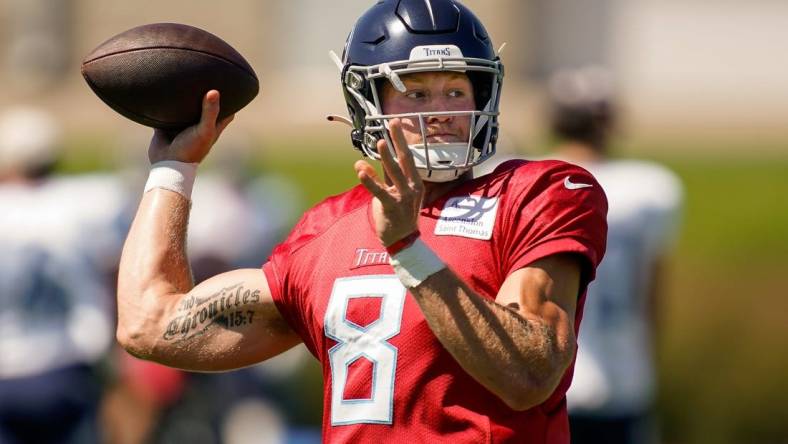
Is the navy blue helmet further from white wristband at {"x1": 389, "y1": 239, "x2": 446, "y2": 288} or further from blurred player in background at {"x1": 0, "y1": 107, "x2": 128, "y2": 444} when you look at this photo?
blurred player in background at {"x1": 0, "y1": 107, "x2": 128, "y2": 444}

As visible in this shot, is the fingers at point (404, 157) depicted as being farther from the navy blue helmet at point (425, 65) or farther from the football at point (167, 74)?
the football at point (167, 74)

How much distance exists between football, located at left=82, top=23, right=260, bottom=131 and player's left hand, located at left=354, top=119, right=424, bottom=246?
75 centimetres

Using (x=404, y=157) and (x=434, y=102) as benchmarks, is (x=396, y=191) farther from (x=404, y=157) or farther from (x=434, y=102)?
(x=434, y=102)

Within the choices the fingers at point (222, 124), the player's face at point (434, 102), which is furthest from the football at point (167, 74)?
the player's face at point (434, 102)

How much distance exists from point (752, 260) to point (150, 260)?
18.7 ft

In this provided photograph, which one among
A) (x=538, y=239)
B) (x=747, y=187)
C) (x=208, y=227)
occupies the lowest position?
(x=747, y=187)

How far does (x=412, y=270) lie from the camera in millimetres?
2973

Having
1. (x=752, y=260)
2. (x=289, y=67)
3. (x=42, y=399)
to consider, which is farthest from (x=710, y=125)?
(x=42, y=399)

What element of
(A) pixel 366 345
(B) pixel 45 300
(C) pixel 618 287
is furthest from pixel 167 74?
(B) pixel 45 300

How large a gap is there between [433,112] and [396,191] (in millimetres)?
416

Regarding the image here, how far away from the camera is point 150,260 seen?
3.56 metres

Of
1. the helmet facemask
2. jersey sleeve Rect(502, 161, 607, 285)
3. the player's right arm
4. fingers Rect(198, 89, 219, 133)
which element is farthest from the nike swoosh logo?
fingers Rect(198, 89, 219, 133)

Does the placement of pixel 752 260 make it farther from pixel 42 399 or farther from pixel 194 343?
pixel 194 343

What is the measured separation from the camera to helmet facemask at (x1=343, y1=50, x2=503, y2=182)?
3293 millimetres
